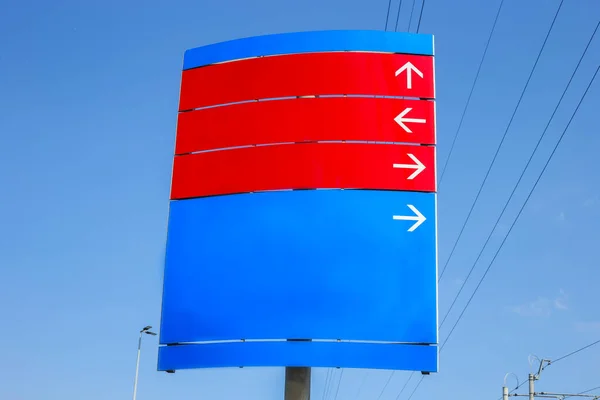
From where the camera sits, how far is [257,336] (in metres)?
13.1

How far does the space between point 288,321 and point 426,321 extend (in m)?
2.00

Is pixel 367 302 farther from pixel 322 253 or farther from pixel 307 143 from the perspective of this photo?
pixel 307 143

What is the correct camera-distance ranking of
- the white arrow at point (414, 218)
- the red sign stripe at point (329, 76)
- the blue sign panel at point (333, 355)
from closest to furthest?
1. the blue sign panel at point (333, 355)
2. the white arrow at point (414, 218)
3. the red sign stripe at point (329, 76)

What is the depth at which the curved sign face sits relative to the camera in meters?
13.0

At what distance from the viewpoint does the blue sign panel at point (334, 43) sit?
561 inches

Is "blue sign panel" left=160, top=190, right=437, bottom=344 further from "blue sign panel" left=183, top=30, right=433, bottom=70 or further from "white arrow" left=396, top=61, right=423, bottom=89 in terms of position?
"blue sign panel" left=183, top=30, right=433, bottom=70

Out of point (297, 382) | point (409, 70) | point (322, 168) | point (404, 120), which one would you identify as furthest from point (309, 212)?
point (409, 70)

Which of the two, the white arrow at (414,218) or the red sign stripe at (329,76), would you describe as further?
the red sign stripe at (329,76)

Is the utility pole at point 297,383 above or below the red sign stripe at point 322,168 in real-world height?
below

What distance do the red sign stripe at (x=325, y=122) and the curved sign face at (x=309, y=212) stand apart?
0.02 m

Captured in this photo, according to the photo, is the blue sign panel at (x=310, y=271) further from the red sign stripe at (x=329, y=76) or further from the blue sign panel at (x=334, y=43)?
the blue sign panel at (x=334, y=43)

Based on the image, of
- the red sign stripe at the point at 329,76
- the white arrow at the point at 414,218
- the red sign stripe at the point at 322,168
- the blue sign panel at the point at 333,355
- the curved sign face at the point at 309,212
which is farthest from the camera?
the red sign stripe at the point at 329,76

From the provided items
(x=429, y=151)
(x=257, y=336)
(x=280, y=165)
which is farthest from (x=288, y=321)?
(x=429, y=151)

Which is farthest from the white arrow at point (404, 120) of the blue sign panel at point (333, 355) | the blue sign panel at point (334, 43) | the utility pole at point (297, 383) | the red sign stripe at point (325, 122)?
the utility pole at point (297, 383)
